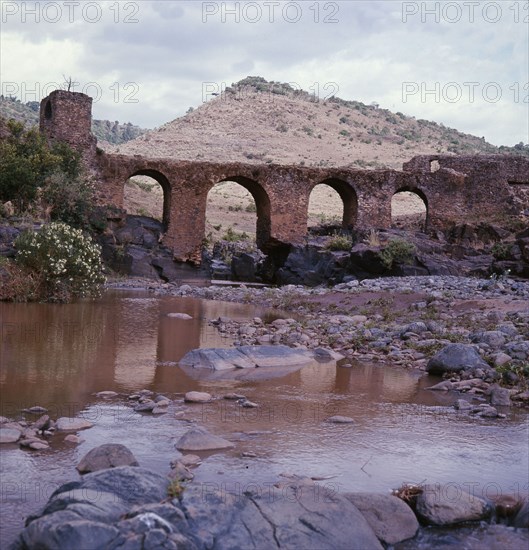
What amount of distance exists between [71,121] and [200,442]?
2113 cm

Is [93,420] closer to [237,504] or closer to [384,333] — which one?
[237,504]

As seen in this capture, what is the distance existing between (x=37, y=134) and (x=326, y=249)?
9.35 metres

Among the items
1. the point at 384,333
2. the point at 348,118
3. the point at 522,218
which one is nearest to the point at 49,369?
the point at 384,333

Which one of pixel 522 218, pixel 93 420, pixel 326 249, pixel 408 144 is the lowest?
pixel 93 420

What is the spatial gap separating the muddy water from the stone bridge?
15.6 metres

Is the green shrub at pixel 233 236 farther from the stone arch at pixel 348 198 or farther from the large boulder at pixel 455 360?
the large boulder at pixel 455 360

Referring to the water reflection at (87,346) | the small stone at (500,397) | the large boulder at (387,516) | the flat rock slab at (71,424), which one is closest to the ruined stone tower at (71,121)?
the water reflection at (87,346)

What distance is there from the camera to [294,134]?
196ft

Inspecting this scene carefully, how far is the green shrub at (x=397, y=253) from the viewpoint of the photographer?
1877 cm

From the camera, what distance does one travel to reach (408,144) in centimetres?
6225

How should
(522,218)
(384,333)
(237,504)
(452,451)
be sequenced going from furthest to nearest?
(522,218), (384,333), (452,451), (237,504)

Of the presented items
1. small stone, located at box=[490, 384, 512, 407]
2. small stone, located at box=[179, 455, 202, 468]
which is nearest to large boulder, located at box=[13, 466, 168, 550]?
small stone, located at box=[179, 455, 202, 468]

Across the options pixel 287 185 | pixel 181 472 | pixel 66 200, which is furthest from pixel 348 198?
pixel 181 472

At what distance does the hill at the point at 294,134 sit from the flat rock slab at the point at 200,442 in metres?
46.1
